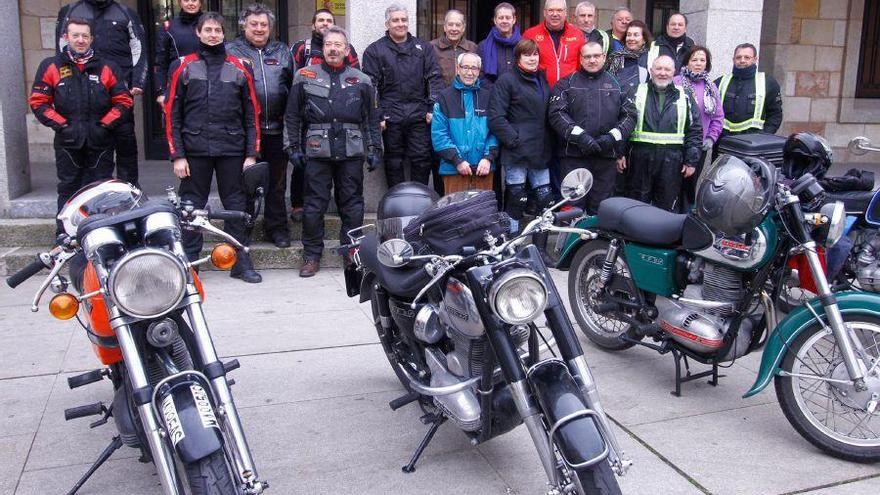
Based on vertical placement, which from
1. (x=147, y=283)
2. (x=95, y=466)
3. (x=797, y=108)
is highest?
(x=797, y=108)

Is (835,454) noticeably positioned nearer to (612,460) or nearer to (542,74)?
(612,460)

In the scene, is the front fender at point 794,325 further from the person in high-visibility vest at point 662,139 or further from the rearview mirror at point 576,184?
the person in high-visibility vest at point 662,139

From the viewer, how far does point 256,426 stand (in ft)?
12.1

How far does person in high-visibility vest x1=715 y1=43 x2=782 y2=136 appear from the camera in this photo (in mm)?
6996

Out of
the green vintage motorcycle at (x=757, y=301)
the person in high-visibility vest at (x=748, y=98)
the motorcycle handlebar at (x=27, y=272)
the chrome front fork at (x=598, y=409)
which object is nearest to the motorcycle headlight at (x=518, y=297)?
the chrome front fork at (x=598, y=409)

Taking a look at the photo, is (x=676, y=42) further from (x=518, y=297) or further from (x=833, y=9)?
(x=518, y=297)

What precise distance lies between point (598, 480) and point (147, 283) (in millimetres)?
1548

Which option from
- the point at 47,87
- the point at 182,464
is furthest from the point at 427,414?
the point at 47,87

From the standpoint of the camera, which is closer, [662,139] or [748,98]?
[662,139]

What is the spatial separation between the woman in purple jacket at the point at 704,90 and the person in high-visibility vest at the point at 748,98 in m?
0.22

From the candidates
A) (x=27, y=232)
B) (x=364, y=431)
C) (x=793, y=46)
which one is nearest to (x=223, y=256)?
(x=364, y=431)

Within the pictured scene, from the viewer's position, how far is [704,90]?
22.3 ft

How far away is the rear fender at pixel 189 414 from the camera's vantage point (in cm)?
238

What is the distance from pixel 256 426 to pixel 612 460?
5.80 feet
